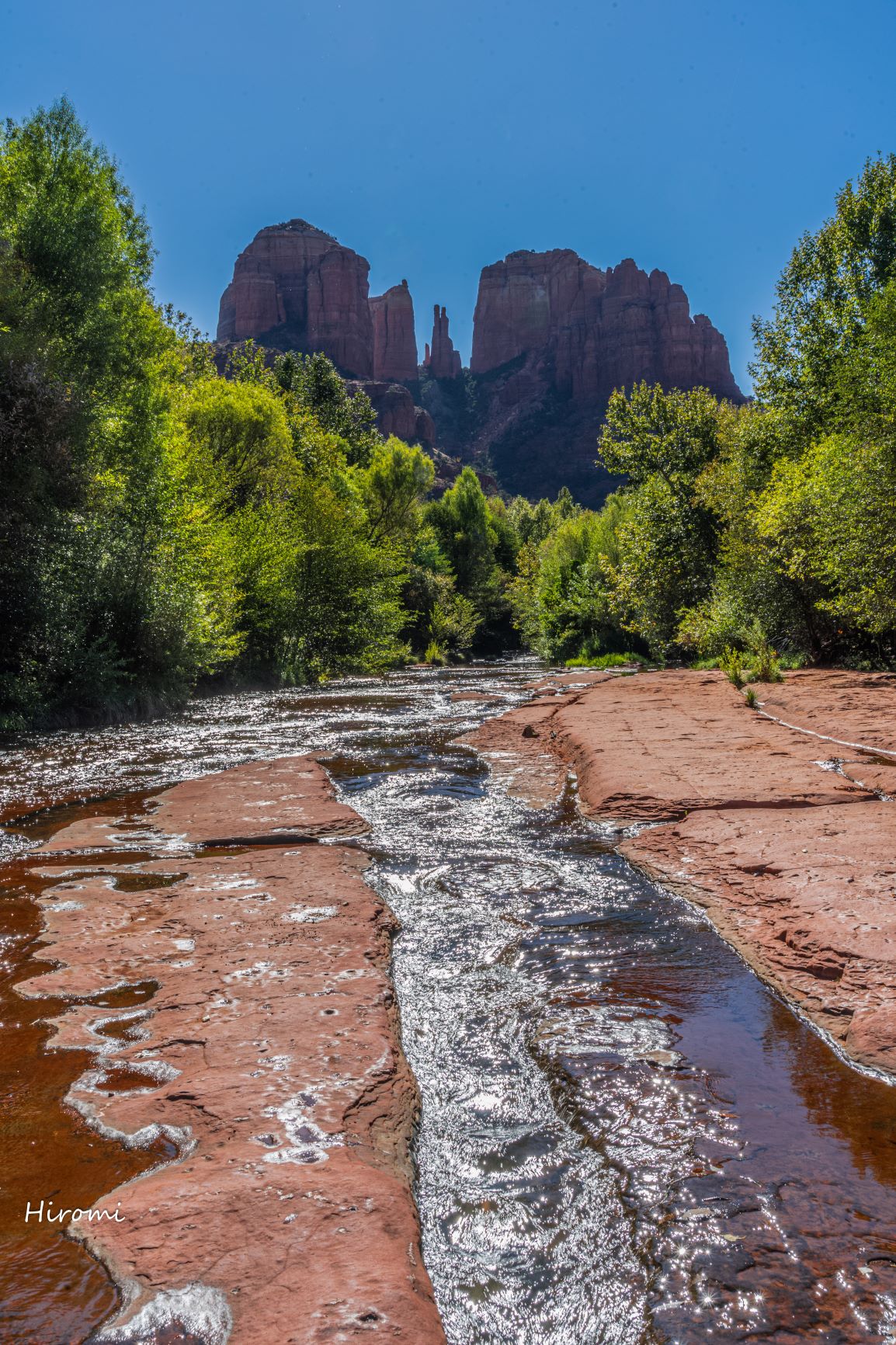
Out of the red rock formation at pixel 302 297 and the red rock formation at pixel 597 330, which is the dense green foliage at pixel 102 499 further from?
the red rock formation at pixel 597 330

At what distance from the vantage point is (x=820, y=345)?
17734mm

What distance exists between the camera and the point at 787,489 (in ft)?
50.2

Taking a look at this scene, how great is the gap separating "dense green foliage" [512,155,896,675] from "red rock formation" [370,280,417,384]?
124175 millimetres

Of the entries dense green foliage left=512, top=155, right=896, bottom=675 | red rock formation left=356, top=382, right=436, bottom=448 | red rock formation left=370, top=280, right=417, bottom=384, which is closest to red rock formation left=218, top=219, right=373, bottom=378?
red rock formation left=370, top=280, right=417, bottom=384

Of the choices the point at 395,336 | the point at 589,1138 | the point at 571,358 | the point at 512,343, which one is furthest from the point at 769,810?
the point at 512,343

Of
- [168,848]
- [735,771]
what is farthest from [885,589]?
[168,848]

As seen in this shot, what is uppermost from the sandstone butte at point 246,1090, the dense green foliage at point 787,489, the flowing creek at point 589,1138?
the dense green foliage at point 787,489

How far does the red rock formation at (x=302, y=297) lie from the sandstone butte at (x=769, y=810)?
127 m

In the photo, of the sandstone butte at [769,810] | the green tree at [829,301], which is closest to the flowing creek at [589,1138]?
the sandstone butte at [769,810]

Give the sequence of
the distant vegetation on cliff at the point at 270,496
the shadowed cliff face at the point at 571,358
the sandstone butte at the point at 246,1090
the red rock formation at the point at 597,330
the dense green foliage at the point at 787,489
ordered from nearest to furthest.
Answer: the sandstone butte at the point at 246,1090
the distant vegetation on cliff at the point at 270,496
the dense green foliage at the point at 787,489
the shadowed cliff face at the point at 571,358
the red rock formation at the point at 597,330

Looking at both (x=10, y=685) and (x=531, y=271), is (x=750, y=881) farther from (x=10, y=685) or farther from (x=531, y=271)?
(x=531, y=271)

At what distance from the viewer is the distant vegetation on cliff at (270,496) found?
11.3 metres

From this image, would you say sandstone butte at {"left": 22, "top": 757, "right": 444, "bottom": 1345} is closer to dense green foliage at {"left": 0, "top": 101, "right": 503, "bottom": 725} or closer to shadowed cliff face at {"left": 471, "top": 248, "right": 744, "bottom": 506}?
dense green foliage at {"left": 0, "top": 101, "right": 503, "bottom": 725}

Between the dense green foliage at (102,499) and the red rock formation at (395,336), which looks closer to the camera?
the dense green foliage at (102,499)
